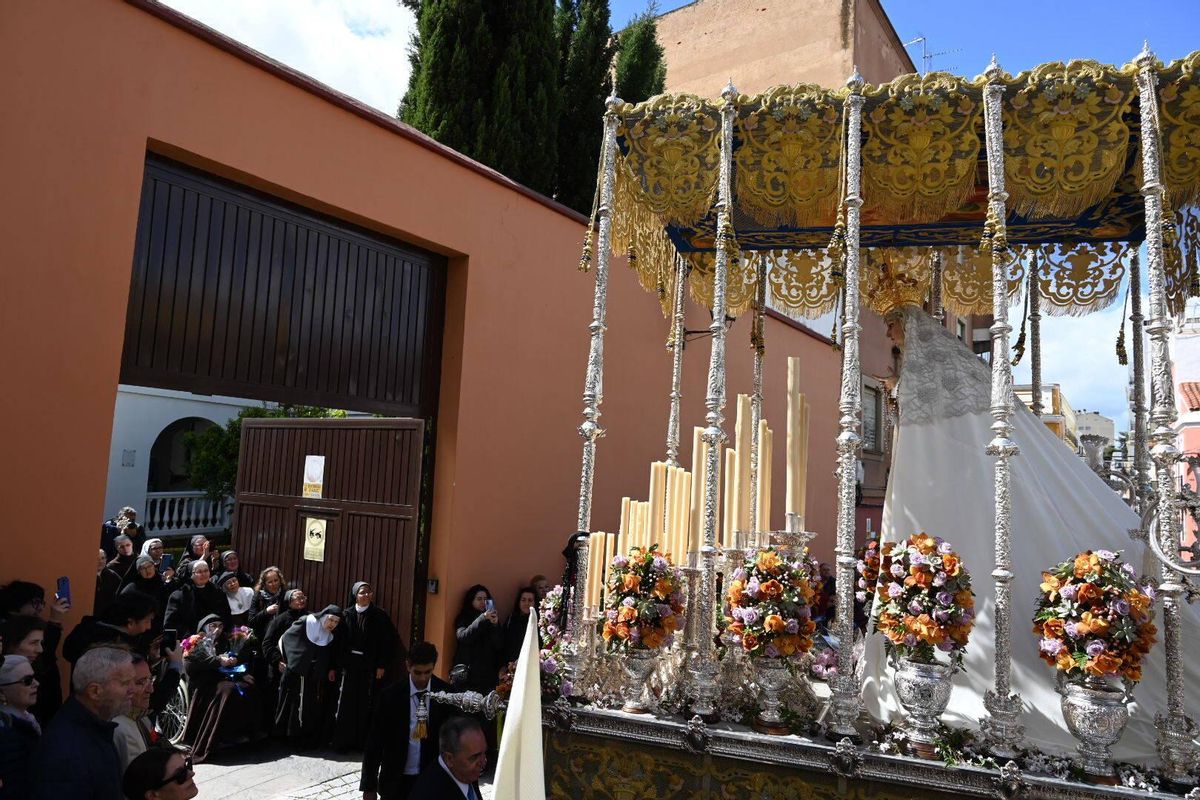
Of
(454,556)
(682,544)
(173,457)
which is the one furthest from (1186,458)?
(173,457)

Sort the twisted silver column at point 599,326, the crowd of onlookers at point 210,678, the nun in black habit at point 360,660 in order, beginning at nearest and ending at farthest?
the crowd of onlookers at point 210,678
the twisted silver column at point 599,326
the nun in black habit at point 360,660

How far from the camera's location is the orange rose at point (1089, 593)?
2.92 metres

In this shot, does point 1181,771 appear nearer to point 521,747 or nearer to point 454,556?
point 521,747

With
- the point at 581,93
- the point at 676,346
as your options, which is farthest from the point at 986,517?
the point at 581,93

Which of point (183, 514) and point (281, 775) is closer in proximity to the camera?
point (281, 775)

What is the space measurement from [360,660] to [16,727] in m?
3.01

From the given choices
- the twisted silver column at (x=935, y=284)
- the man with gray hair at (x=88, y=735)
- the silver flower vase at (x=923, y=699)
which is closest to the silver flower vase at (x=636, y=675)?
the silver flower vase at (x=923, y=699)

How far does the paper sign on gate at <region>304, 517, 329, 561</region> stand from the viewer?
6441mm

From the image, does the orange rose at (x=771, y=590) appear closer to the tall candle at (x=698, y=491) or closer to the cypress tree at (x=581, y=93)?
the tall candle at (x=698, y=491)

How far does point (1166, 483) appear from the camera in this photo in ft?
9.77

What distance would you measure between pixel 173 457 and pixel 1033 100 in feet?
45.1

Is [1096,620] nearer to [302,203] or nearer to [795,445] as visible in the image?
[795,445]

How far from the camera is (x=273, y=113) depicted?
479 centimetres

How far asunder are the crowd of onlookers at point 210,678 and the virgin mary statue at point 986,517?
2.08m
